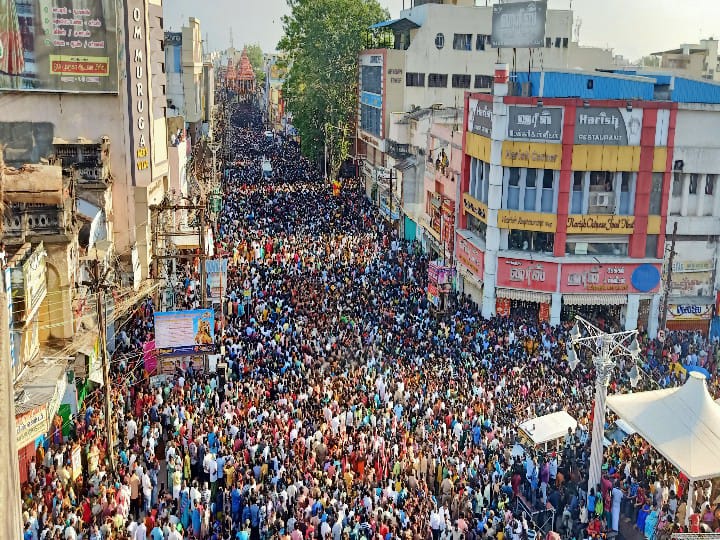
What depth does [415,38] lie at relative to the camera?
48875mm

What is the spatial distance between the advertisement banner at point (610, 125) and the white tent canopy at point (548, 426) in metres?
11.8

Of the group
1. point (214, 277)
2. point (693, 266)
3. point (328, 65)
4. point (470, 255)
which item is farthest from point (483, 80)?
point (214, 277)

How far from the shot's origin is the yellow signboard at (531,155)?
85.8ft

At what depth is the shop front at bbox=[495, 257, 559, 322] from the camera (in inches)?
1053

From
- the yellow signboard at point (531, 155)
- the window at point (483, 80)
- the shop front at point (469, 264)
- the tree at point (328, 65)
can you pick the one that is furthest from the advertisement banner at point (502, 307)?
the tree at point (328, 65)

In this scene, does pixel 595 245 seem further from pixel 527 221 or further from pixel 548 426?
pixel 548 426

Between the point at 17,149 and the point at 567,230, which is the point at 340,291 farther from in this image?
the point at 17,149

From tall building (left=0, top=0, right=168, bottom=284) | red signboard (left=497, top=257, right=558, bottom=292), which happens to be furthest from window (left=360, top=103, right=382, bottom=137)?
red signboard (left=497, top=257, right=558, bottom=292)

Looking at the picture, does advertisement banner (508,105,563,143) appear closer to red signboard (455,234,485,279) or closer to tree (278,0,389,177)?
red signboard (455,234,485,279)

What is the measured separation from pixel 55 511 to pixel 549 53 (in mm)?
45041

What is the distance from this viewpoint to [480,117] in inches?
1137

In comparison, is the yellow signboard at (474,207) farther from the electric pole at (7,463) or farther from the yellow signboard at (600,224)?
the electric pole at (7,463)

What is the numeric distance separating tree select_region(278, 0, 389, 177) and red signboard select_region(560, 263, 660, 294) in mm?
33113

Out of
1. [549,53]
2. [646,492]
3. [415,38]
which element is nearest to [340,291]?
[646,492]
